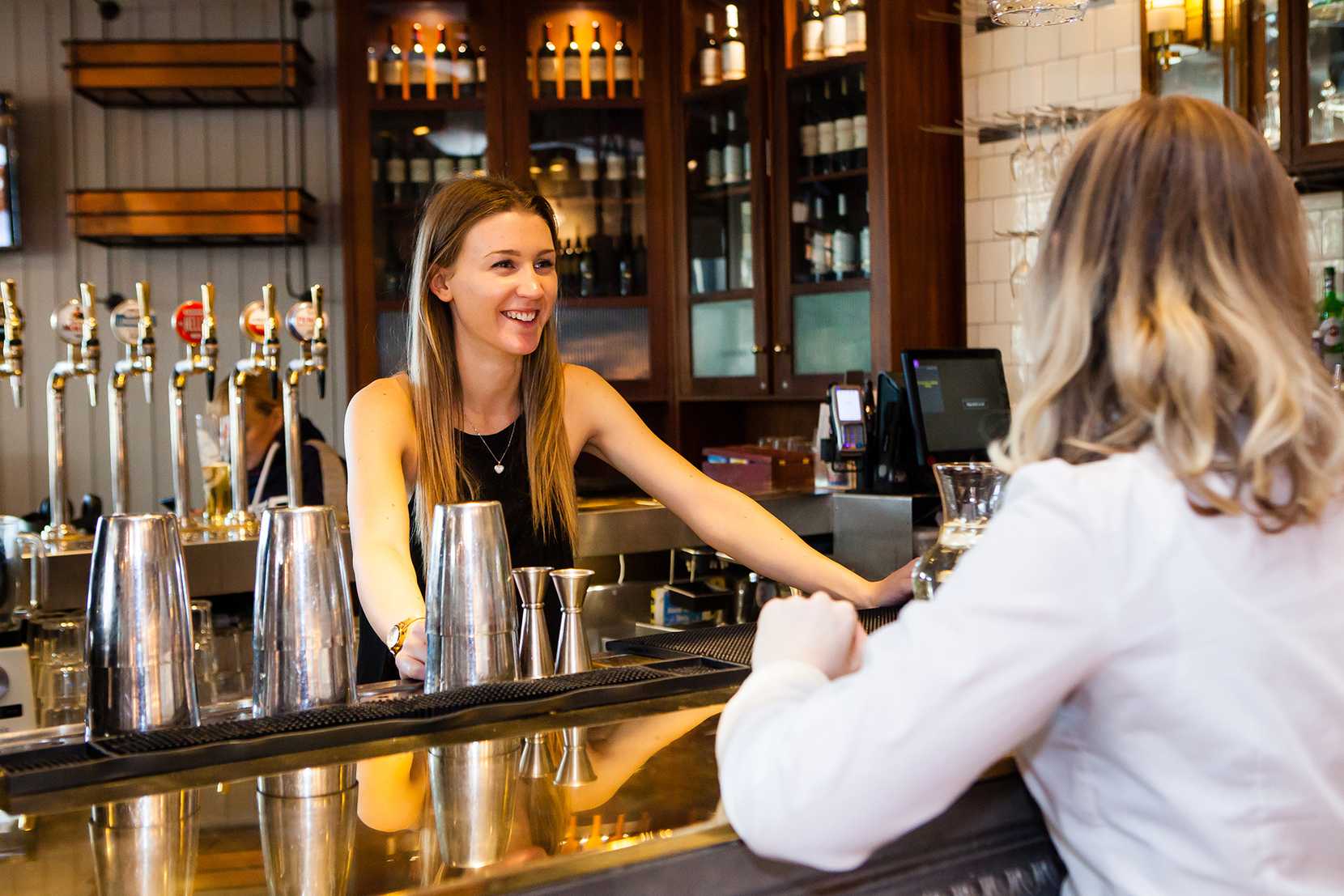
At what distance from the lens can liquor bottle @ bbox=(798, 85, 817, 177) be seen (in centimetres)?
456

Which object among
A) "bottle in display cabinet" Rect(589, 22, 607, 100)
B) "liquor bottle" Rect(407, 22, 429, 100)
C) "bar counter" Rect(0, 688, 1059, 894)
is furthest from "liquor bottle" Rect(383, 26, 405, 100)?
"bar counter" Rect(0, 688, 1059, 894)

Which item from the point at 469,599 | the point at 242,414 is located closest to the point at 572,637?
the point at 469,599

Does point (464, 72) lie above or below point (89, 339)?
above

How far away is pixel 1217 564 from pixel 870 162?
369 centimetres

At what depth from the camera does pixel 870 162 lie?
4.36m

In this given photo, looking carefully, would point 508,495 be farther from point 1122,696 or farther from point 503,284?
point 1122,696

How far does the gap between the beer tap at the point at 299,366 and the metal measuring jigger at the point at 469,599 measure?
1748 mm

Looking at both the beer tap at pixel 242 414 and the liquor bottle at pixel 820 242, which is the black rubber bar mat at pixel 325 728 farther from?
the liquor bottle at pixel 820 242

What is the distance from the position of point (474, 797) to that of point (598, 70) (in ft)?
14.3

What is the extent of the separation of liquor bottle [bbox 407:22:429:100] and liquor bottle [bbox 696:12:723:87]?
1029 mm

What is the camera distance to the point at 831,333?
452 cm

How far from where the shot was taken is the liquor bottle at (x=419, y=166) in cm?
507

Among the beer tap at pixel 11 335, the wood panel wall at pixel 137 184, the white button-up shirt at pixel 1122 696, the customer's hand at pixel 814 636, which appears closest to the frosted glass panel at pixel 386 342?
the wood panel wall at pixel 137 184

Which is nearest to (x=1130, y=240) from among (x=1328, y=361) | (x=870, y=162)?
(x=1328, y=361)
